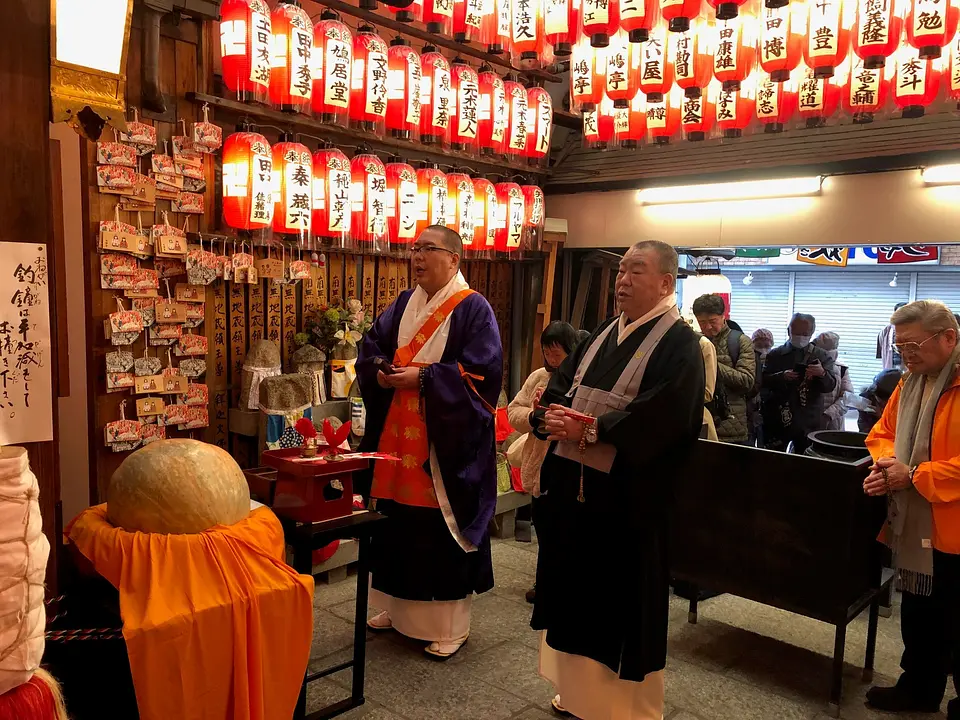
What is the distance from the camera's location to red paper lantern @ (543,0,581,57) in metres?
5.91

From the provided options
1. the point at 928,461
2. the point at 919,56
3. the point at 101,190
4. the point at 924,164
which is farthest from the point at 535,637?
the point at 924,164

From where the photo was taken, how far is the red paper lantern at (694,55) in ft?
19.9

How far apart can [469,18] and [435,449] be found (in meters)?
3.79

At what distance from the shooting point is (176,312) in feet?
18.3

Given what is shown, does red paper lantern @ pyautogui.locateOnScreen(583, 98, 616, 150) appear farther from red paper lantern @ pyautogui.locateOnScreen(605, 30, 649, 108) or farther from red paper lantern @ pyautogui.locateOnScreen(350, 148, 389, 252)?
red paper lantern @ pyautogui.locateOnScreen(350, 148, 389, 252)

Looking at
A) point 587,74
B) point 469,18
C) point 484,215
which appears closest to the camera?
point 469,18

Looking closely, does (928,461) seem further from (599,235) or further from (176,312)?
(599,235)

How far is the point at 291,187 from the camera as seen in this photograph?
224 inches

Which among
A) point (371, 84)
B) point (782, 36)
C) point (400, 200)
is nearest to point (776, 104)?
point (782, 36)

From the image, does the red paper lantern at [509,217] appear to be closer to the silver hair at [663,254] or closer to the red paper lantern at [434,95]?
the red paper lantern at [434,95]

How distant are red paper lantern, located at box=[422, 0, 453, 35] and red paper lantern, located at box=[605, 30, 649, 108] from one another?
155 cm

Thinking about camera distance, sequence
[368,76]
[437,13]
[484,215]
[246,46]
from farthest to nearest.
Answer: [484,215], [368,76], [437,13], [246,46]

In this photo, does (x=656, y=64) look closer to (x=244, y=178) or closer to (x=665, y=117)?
(x=665, y=117)

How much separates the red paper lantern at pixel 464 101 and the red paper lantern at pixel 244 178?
6.29 ft
